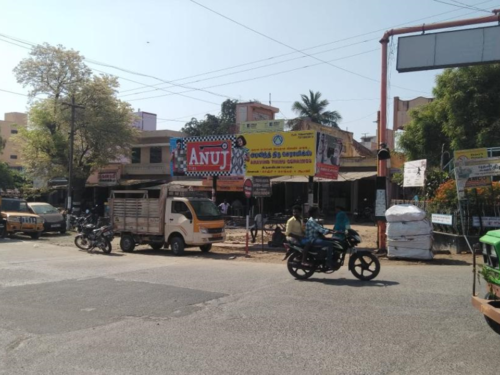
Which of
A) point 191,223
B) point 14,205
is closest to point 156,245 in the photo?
point 191,223

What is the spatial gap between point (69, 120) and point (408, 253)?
2938cm

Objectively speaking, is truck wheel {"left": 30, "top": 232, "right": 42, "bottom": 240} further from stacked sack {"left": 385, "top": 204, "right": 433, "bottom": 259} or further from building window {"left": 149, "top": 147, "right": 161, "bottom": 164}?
stacked sack {"left": 385, "top": 204, "right": 433, "bottom": 259}

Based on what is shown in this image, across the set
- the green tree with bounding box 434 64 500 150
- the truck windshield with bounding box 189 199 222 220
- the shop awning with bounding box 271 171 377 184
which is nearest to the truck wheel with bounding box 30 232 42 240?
the truck windshield with bounding box 189 199 222 220

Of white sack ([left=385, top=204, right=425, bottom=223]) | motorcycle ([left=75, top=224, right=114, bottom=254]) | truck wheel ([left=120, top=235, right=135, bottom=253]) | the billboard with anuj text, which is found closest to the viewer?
white sack ([left=385, top=204, right=425, bottom=223])

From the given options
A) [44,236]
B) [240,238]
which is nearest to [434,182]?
[240,238]

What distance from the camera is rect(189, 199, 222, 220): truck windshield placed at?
1605 cm

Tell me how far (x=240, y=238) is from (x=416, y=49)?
1095 centimetres

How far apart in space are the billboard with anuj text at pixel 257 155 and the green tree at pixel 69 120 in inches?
627

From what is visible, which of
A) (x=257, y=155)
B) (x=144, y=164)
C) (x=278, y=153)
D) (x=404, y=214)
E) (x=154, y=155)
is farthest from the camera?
(x=154, y=155)

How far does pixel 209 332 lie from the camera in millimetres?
6277

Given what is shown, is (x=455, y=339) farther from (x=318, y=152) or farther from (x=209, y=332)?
(x=318, y=152)

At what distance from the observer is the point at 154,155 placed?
39969mm

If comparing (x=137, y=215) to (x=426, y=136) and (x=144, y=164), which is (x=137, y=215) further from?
(x=144, y=164)

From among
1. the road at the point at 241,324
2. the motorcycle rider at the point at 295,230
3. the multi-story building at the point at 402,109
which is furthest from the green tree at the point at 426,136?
the motorcycle rider at the point at 295,230
